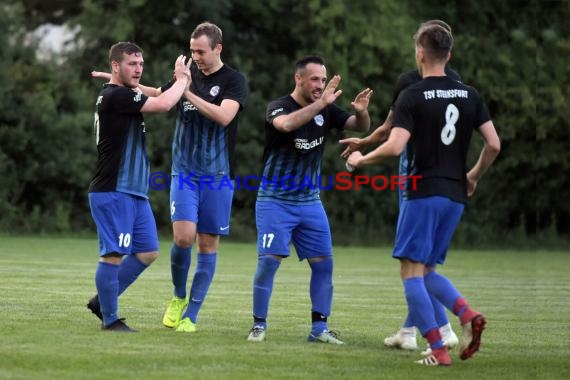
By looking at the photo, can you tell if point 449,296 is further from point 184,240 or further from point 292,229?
point 184,240

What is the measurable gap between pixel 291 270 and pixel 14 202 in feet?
38.7

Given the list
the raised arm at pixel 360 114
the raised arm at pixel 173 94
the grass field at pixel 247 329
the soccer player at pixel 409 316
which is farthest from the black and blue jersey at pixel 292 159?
the grass field at pixel 247 329

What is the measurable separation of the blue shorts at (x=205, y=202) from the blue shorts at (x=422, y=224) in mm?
2098

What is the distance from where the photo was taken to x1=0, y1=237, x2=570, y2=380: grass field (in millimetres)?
7422

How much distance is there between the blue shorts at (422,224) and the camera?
790 cm

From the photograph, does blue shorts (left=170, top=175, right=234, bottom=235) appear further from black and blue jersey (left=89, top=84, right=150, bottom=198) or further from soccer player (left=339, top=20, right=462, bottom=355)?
soccer player (left=339, top=20, right=462, bottom=355)

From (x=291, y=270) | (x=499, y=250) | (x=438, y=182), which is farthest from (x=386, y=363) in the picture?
(x=499, y=250)

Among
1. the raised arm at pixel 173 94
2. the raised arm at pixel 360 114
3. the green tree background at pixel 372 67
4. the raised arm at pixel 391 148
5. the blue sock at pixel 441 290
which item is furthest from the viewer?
the green tree background at pixel 372 67

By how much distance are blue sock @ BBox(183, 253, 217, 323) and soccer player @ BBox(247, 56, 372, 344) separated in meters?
0.65

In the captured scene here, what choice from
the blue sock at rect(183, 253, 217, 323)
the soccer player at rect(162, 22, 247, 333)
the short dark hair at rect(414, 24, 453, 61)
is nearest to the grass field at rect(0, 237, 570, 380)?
the blue sock at rect(183, 253, 217, 323)

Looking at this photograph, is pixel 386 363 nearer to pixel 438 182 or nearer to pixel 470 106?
pixel 438 182

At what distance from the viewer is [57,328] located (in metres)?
9.11

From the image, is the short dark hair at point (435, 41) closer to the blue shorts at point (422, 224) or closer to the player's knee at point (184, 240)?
the blue shorts at point (422, 224)

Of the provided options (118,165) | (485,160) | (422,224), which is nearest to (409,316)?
(422,224)
